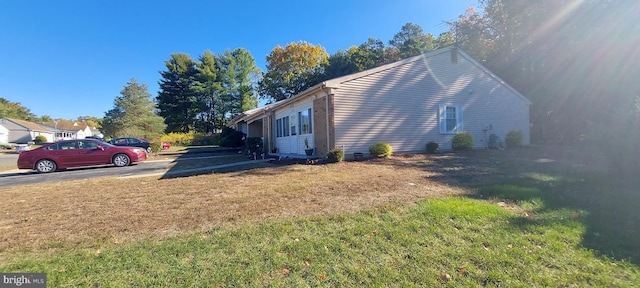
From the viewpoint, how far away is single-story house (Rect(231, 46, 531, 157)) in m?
10.6

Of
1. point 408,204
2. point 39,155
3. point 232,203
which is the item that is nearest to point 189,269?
point 232,203

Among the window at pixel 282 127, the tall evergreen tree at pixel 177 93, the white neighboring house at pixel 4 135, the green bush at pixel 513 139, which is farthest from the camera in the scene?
the tall evergreen tree at pixel 177 93

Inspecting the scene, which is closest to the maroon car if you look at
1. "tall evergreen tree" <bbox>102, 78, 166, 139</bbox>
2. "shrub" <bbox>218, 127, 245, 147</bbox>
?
"shrub" <bbox>218, 127, 245, 147</bbox>

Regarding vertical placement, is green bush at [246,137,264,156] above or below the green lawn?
above

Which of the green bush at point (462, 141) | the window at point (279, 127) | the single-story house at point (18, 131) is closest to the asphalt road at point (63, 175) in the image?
the window at point (279, 127)

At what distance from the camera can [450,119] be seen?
42.5 feet

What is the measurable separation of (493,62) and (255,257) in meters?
24.1

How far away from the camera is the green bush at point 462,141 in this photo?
12469mm

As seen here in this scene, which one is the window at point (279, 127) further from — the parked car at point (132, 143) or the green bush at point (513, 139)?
the green bush at point (513, 139)

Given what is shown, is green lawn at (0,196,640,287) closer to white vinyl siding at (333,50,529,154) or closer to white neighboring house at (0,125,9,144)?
white vinyl siding at (333,50,529,154)

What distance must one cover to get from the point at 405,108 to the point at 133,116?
38.4 metres

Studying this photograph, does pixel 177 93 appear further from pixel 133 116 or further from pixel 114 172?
pixel 114 172
